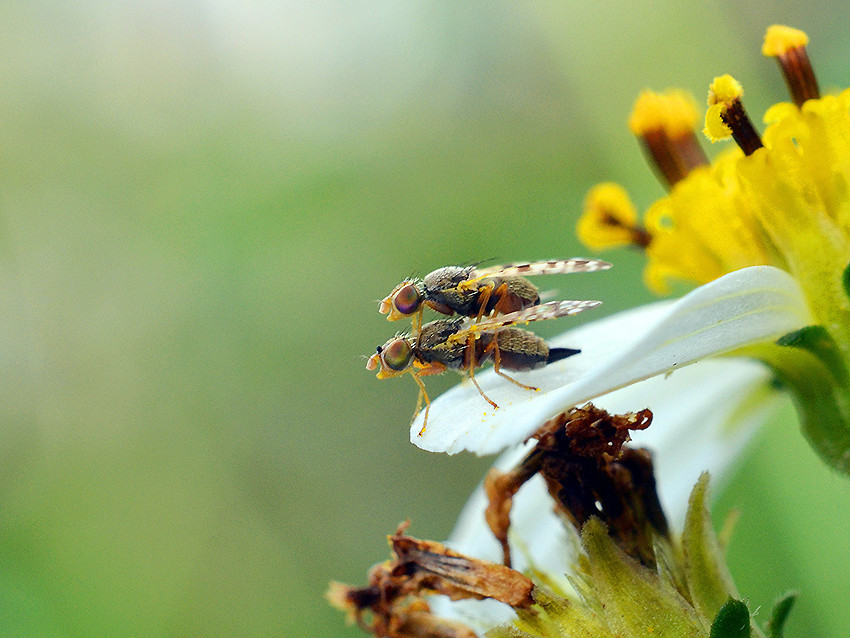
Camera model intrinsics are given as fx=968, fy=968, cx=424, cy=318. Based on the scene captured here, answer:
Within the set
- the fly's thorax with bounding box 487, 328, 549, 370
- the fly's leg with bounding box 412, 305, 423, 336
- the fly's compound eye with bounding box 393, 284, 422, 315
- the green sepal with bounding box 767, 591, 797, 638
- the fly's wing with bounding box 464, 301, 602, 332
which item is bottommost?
the green sepal with bounding box 767, 591, 797, 638

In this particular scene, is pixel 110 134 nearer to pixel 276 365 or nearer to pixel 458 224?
pixel 276 365

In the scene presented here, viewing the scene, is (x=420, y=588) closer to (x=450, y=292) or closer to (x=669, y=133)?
(x=450, y=292)

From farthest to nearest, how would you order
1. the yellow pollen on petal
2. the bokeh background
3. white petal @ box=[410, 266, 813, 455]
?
the bokeh background
the yellow pollen on petal
white petal @ box=[410, 266, 813, 455]

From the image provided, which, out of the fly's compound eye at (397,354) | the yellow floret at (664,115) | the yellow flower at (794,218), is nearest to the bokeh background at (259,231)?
the yellow floret at (664,115)

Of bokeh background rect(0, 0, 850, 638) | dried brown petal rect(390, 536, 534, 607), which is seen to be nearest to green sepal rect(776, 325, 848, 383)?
dried brown petal rect(390, 536, 534, 607)

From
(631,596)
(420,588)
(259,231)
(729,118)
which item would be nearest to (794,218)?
(729,118)

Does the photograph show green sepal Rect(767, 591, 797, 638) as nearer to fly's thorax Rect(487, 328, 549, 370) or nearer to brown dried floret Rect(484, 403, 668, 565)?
brown dried floret Rect(484, 403, 668, 565)

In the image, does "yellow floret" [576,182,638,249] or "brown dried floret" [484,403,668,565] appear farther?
"yellow floret" [576,182,638,249]

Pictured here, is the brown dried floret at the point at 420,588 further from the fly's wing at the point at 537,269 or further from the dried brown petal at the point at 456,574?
the fly's wing at the point at 537,269
